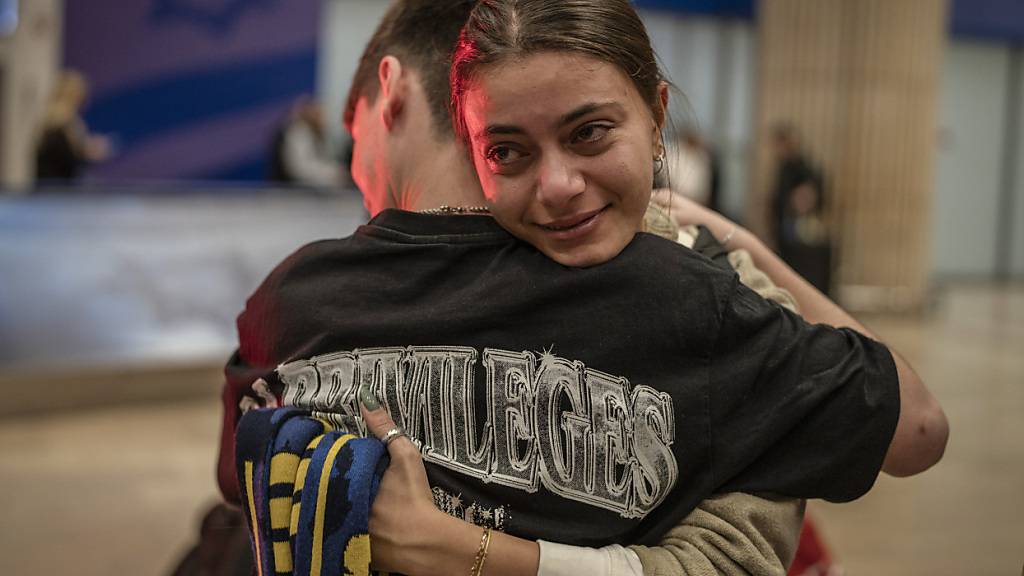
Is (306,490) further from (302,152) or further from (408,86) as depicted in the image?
(302,152)

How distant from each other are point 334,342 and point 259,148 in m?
11.7

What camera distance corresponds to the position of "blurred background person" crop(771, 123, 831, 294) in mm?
11344

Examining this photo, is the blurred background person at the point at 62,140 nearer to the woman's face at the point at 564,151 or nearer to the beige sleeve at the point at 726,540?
the woman's face at the point at 564,151

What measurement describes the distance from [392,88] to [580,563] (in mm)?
614

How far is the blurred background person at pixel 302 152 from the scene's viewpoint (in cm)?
977

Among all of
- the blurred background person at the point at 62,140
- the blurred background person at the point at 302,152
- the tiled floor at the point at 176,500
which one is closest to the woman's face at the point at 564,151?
the tiled floor at the point at 176,500

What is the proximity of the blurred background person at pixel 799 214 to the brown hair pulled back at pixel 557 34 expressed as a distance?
10.4 meters

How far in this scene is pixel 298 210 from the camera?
6.77 metres

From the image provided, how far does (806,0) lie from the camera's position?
12391mm

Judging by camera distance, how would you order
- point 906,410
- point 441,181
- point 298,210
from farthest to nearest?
1. point 298,210
2. point 441,181
3. point 906,410

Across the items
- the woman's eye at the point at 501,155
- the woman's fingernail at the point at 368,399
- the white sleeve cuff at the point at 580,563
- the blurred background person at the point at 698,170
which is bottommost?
the blurred background person at the point at 698,170

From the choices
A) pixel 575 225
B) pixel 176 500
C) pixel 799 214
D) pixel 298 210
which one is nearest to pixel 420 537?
pixel 575 225

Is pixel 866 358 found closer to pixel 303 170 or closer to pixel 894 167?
pixel 303 170

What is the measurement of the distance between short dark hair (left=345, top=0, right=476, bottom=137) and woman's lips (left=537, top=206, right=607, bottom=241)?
0.78 feet
